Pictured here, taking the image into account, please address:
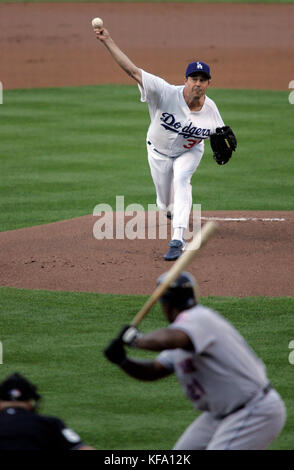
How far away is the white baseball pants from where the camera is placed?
10484 mm

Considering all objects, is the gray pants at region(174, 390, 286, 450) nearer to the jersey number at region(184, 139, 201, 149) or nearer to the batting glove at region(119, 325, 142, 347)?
the batting glove at region(119, 325, 142, 347)

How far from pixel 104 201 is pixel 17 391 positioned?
9970 millimetres

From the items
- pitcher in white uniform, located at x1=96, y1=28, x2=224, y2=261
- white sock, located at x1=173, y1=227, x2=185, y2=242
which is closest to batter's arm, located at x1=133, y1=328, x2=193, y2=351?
pitcher in white uniform, located at x1=96, y1=28, x2=224, y2=261

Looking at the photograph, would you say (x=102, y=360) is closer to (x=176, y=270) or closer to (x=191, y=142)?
(x=176, y=270)

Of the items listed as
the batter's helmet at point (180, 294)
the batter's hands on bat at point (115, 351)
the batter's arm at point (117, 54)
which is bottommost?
the batter's hands on bat at point (115, 351)

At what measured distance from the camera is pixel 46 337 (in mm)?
8297

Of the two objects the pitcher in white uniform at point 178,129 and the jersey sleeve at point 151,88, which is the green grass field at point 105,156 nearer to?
the pitcher in white uniform at point 178,129

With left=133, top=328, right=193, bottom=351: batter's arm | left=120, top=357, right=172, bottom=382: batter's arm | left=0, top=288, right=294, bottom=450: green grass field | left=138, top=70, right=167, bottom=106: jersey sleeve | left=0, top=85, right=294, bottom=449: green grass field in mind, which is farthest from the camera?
left=138, top=70, right=167, bottom=106: jersey sleeve

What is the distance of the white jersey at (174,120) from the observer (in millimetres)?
10281

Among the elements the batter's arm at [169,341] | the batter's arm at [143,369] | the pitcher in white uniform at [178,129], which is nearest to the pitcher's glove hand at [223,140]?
the pitcher in white uniform at [178,129]

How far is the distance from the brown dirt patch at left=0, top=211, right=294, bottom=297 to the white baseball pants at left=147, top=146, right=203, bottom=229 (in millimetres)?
453

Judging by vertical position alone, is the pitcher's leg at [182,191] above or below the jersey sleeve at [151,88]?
below

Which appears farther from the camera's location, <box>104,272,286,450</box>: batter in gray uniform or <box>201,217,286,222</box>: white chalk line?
<box>201,217,286,222</box>: white chalk line

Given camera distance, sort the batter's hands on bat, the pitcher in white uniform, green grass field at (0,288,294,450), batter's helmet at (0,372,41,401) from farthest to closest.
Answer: the pitcher in white uniform, green grass field at (0,288,294,450), the batter's hands on bat, batter's helmet at (0,372,41,401)
